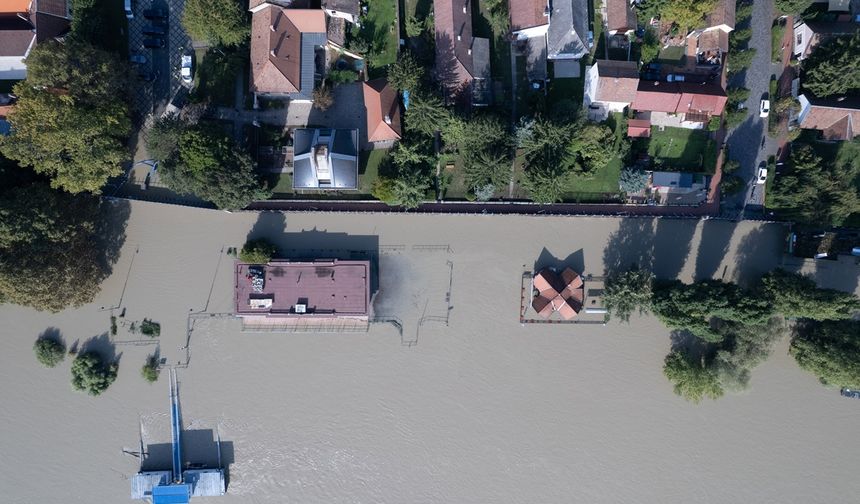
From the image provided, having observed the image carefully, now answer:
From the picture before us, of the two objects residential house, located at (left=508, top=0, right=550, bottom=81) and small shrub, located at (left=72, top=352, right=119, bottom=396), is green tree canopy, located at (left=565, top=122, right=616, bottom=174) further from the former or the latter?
small shrub, located at (left=72, top=352, right=119, bottom=396)

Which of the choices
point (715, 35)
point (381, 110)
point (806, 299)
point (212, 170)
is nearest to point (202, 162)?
point (212, 170)

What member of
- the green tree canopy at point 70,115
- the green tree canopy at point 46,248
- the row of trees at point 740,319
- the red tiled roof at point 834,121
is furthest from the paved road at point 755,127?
the green tree canopy at point 46,248

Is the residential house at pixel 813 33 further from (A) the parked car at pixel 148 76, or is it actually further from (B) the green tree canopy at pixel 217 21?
(A) the parked car at pixel 148 76

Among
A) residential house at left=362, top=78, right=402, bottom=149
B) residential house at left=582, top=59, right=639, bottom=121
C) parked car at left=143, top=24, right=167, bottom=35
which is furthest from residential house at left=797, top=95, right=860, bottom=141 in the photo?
parked car at left=143, top=24, right=167, bottom=35

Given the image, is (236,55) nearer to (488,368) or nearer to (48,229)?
(48,229)

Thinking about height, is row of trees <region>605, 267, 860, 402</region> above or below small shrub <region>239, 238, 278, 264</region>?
below

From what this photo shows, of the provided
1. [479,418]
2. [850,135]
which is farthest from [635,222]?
[479,418]

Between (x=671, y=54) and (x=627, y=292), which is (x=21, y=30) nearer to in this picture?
(x=627, y=292)
